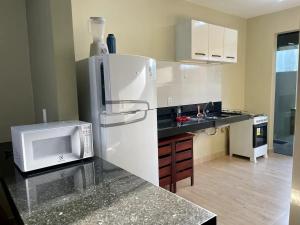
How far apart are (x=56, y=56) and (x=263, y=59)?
12.8ft

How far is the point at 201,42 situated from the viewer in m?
3.23

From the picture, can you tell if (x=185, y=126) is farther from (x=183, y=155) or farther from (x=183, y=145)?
(x=183, y=155)

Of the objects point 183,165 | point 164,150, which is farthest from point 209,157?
point 164,150

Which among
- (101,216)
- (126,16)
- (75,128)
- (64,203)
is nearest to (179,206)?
(101,216)

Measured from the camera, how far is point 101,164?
162 centimetres

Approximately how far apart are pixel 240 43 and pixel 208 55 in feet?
5.06

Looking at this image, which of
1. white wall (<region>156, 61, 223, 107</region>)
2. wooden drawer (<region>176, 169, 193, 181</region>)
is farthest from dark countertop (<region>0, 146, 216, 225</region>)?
white wall (<region>156, 61, 223, 107</region>)

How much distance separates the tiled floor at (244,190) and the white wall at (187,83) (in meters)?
1.16

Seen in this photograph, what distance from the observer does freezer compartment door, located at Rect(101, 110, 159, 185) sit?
1899mm

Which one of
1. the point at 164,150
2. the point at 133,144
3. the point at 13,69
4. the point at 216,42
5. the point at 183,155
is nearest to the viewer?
the point at 133,144

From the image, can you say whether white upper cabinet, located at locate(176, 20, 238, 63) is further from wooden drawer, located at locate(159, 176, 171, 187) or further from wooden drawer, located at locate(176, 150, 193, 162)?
wooden drawer, located at locate(159, 176, 171, 187)

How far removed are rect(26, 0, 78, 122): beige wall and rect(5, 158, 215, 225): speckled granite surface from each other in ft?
2.06

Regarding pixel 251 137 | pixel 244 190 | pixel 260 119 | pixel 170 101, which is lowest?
pixel 244 190

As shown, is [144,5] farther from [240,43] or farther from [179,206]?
[179,206]
